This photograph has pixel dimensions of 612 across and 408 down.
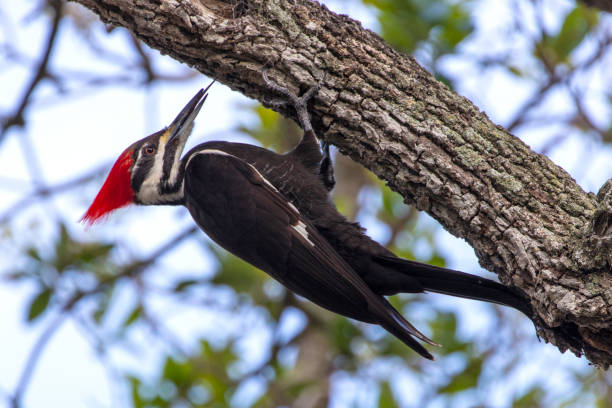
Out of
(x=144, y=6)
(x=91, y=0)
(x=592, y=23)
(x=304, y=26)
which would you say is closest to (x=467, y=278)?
(x=304, y=26)

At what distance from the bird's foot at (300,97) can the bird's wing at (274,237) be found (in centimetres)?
47

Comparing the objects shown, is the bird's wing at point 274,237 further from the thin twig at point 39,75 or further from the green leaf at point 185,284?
the green leaf at point 185,284

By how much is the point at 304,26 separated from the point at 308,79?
8.0 inches

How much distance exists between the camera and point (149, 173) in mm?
3373

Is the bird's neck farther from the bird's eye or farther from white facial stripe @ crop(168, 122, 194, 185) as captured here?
the bird's eye

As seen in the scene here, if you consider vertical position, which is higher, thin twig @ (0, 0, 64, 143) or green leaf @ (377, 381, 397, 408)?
thin twig @ (0, 0, 64, 143)

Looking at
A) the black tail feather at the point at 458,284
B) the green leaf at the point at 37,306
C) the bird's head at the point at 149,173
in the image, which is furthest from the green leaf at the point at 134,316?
the black tail feather at the point at 458,284

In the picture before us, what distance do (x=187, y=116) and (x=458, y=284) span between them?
1608 mm

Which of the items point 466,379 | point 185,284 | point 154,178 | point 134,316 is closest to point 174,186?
point 154,178

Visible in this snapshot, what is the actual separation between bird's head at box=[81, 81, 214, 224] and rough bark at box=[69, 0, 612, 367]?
2.70 feet

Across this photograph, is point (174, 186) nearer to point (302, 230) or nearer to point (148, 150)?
point (148, 150)

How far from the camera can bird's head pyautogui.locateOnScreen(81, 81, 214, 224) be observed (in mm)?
3311

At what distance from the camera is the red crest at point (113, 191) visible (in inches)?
130

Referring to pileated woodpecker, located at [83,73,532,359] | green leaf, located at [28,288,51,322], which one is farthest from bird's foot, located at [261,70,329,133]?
green leaf, located at [28,288,51,322]
